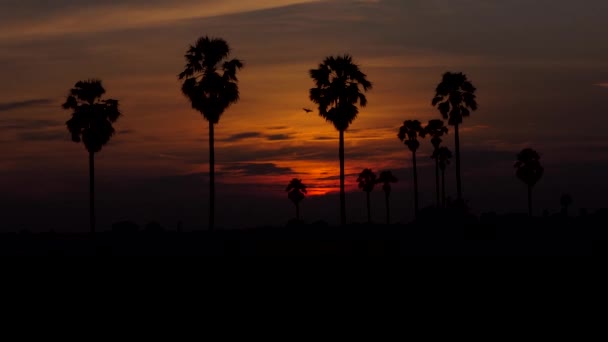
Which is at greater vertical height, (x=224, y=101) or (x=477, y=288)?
(x=224, y=101)

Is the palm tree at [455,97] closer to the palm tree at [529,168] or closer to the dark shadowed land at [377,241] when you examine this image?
the dark shadowed land at [377,241]

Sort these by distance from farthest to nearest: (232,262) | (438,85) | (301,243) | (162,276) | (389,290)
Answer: (438,85), (301,243), (232,262), (162,276), (389,290)

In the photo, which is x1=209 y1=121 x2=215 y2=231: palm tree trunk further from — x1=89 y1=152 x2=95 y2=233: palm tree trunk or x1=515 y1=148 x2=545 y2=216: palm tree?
x1=515 y1=148 x2=545 y2=216: palm tree

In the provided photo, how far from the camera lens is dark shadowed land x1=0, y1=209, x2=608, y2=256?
54878 mm

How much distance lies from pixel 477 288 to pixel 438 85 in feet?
153

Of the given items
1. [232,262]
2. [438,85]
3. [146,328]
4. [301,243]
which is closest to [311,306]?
[146,328]

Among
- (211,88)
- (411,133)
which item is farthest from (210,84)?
(411,133)

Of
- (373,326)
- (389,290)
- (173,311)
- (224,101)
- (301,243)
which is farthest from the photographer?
(224,101)

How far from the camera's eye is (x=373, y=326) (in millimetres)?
23938

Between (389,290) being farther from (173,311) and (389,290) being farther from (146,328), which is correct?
(146,328)

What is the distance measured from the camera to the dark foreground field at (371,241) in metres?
54.9

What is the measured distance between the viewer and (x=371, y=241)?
A: 54781 millimetres

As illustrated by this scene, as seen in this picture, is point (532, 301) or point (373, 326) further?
point (532, 301)

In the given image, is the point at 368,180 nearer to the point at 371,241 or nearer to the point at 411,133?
the point at 411,133
